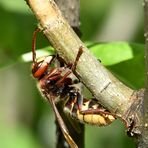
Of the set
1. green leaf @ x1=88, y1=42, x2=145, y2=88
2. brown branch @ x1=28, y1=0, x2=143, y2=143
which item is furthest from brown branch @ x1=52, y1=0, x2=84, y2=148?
brown branch @ x1=28, y1=0, x2=143, y2=143

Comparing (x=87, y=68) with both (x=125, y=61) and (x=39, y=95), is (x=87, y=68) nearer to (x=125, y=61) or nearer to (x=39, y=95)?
(x=125, y=61)

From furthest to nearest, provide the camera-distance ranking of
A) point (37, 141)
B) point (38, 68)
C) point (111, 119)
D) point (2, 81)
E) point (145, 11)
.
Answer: point (2, 81)
point (37, 141)
point (38, 68)
point (111, 119)
point (145, 11)

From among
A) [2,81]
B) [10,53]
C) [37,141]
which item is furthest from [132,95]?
[2,81]

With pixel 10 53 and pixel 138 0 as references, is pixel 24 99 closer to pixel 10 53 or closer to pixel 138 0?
pixel 138 0

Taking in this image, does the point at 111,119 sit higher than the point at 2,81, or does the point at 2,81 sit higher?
the point at 111,119

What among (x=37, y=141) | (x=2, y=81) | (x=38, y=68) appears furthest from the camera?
(x=2, y=81)

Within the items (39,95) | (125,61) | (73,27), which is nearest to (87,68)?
(73,27)

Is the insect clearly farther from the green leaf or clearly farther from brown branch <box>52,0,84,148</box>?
the green leaf
